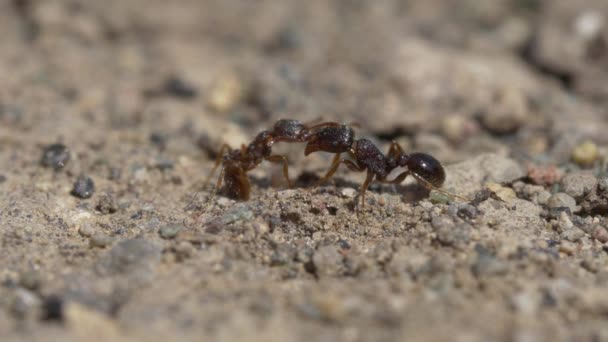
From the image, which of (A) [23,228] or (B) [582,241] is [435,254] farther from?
(A) [23,228]

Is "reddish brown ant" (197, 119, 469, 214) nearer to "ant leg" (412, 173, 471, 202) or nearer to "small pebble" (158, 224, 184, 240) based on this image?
"ant leg" (412, 173, 471, 202)

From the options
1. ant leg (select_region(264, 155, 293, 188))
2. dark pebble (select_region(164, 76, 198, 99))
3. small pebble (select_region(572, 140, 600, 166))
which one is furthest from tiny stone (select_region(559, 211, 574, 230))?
dark pebble (select_region(164, 76, 198, 99))

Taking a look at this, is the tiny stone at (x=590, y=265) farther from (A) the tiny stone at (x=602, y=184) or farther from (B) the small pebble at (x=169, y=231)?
(B) the small pebble at (x=169, y=231)

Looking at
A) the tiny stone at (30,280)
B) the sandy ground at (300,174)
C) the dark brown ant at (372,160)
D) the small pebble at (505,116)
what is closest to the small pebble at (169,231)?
the sandy ground at (300,174)

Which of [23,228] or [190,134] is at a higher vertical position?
[190,134]

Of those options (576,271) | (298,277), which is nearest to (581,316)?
(576,271)
